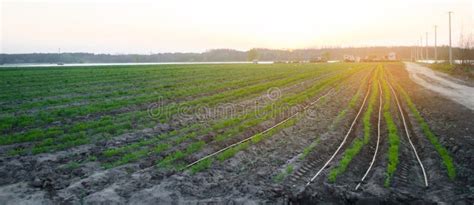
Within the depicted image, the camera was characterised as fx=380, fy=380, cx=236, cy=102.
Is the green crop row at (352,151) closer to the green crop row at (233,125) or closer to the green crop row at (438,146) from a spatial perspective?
the green crop row at (438,146)

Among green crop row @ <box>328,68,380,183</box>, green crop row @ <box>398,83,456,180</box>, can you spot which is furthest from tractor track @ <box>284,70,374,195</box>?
green crop row @ <box>398,83,456,180</box>

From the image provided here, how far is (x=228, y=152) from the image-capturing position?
1200 centimetres

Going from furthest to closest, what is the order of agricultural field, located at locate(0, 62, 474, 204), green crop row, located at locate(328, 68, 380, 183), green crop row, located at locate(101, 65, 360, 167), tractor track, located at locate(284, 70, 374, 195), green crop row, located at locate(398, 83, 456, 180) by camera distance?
green crop row, located at locate(101, 65, 360, 167), green crop row, located at locate(398, 83, 456, 180), green crop row, located at locate(328, 68, 380, 183), tractor track, located at locate(284, 70, 374, 195), agricultural field, located at locate(0, 62, 474, 204)

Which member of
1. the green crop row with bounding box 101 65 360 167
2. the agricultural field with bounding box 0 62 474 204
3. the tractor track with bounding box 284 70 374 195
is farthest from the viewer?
the green crop row with bounding box 101 65 360 167

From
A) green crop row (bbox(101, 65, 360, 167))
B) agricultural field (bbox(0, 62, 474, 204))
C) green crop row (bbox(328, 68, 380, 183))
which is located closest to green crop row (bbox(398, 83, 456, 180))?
agricultural field (bbox(0, 62, 474, 204))

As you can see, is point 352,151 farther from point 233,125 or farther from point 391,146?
point 233,125

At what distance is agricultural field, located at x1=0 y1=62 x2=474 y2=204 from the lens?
894 cm

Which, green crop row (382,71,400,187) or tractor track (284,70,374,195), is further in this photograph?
green crop row (382,71,400,187)

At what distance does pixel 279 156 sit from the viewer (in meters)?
12.1

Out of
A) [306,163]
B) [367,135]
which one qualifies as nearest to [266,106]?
[367,135]

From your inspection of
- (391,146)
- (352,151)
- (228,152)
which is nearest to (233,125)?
(228,152)

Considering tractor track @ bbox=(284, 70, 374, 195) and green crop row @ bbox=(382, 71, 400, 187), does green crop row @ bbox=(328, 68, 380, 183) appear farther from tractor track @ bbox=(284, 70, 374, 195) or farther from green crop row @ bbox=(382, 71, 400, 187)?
green crop row @ bbox=(382, 71, 400, 187)

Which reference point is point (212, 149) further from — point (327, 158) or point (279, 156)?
point (327, 158)

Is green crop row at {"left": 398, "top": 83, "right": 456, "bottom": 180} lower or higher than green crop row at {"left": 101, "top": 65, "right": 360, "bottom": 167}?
lower
